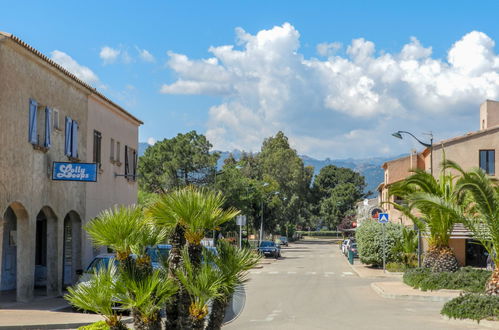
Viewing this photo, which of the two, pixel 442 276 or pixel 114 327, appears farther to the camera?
pixel 442 276

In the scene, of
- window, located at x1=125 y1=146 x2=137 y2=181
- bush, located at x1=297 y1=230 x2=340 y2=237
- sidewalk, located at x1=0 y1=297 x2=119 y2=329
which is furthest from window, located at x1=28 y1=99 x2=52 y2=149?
bush, located at x1=297 y1=230 x2=340 y2=237

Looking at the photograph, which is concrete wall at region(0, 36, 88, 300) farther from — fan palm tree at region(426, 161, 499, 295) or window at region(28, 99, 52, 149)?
fan palm tree at region(426, 161, 499, 295)

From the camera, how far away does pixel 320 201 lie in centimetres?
12125

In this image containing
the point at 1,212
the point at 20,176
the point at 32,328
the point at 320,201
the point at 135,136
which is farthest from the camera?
the point at 320,201

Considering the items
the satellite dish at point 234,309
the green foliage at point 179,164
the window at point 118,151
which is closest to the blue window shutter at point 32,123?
the satellite dish at point 234,309

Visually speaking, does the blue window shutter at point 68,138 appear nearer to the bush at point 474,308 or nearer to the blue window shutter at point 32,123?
the blue window shutter at point 32,123

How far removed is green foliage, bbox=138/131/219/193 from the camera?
207 ft

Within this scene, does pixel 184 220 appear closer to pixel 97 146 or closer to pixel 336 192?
pixel 97 146

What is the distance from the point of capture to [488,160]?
141ft

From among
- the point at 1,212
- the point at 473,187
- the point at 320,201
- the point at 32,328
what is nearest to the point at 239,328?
the point at 32,328

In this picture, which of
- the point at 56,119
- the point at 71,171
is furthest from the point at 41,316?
the point at 56,119

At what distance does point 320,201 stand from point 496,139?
78871mm

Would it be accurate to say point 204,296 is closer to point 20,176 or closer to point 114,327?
point 114,327

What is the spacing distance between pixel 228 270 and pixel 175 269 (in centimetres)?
69
